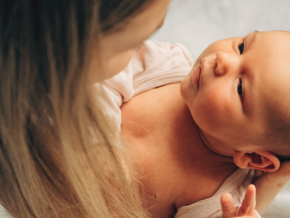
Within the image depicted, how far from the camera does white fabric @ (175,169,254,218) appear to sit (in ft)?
2.35

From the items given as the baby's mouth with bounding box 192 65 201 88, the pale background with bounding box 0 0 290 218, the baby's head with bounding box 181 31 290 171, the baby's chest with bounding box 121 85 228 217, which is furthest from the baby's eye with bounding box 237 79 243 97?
the pale background with bounding box 0 0 290 218

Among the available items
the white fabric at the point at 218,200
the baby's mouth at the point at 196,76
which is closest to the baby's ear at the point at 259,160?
the white fabric at the point at 218,200

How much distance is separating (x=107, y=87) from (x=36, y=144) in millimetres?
340

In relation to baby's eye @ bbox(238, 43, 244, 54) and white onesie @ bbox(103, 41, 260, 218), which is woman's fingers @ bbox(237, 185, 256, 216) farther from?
baby's eye @ bbox(238, 43, 244, 54)

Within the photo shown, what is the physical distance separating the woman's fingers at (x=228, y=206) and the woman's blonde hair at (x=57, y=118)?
0.66 feet

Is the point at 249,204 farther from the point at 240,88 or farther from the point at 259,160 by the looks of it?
the point at 240,88

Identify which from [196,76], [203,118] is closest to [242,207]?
[203,118]

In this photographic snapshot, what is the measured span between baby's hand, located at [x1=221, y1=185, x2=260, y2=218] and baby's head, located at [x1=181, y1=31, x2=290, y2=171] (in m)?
0.11

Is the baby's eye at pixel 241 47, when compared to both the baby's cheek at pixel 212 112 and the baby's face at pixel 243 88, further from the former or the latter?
the baby's cheek at pixel 212 112

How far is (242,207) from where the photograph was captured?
592mm

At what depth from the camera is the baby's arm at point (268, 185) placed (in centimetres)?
68

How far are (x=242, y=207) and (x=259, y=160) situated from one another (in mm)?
136

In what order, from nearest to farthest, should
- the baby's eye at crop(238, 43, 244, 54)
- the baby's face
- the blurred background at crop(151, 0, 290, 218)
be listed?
the baby's face, the baby's eye at crop(238, 43, 244, 54), the blurred background at crop(151, 0, 290, 218)

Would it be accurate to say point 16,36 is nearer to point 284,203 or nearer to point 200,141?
point 200,141
